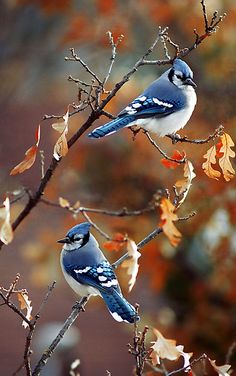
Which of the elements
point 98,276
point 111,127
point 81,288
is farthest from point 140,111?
point 81,288

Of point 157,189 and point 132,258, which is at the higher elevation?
point 132,258

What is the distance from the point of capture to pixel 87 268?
294 cm

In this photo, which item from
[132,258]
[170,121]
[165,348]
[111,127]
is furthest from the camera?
[170,121]

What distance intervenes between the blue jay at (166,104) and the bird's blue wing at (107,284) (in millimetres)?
520

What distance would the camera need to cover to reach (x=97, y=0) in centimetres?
662

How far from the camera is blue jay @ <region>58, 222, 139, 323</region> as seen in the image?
2.70 m

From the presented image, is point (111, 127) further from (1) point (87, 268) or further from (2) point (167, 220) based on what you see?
(1) point (87, 268)

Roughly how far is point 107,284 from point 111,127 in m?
0.62

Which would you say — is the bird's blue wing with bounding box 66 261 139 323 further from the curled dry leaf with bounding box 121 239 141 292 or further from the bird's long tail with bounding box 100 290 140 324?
the curled dry leaf with bounding box 121 239 141 292

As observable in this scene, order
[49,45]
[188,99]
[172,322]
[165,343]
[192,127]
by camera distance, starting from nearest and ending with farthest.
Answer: [165,343] < [188,99] < [192,127] < [172,322] < [49,45]

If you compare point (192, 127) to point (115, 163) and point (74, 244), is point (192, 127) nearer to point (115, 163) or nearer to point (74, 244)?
point (115, 163)

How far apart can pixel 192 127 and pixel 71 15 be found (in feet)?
9.04

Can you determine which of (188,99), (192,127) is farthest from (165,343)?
(192,127)

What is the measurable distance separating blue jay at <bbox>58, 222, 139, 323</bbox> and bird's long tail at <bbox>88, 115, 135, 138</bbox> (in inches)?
17.0
